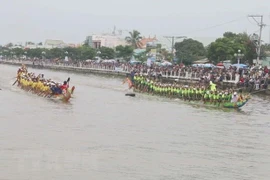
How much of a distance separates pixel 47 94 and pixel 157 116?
8078 mm

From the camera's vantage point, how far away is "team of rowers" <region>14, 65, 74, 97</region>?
1074 inches

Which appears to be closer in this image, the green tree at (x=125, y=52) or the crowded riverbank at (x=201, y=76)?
the crowded riverbank at (x=201, y=76)

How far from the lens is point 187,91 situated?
3012 centimetres

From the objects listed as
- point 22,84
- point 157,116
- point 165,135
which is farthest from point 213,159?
point 22,84

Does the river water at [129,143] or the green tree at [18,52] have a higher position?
the green tree at [18,52]

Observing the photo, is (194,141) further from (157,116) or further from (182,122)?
(157,116)

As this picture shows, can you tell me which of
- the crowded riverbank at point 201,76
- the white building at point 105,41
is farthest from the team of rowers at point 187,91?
the white building at point 105,41

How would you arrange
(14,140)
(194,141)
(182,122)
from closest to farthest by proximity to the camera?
1. (14,140)
2. (194,141)
3. (182,122)

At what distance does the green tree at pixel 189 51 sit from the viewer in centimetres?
6506

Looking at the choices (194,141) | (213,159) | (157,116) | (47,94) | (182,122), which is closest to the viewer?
(213,159)

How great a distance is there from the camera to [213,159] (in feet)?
47.4

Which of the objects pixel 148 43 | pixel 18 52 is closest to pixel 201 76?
pixel 148 43

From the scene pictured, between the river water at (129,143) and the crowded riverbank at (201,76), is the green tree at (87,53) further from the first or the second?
the river water at (129,143)

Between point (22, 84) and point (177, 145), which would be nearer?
point (177, 145)
